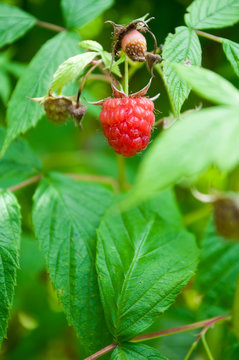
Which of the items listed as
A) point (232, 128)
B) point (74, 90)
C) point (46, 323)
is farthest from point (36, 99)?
point (46, 323)

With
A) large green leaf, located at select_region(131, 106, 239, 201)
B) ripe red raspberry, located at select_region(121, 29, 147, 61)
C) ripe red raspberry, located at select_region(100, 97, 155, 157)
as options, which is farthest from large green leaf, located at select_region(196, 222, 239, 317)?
large green leaf, located at select_region(131, 106, 239, 201)

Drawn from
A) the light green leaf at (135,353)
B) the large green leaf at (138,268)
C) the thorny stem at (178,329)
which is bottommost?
the thorny stem at (178,329)

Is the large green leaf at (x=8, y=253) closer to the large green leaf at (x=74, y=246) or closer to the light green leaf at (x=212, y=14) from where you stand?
the large green leaf at (x=74, y=246)

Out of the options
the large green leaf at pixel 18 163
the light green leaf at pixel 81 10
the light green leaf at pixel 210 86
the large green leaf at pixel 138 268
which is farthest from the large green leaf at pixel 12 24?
the light green leaf at pixel 210 86

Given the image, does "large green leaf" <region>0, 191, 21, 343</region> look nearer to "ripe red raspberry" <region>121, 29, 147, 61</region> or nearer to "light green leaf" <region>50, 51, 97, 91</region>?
"light green leaf" <region>50, 51, 97, 91</region>

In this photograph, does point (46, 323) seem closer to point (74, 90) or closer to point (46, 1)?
point (74, 90)

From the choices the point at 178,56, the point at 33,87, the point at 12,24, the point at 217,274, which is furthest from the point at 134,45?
the point at 217,274
